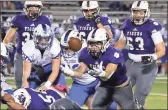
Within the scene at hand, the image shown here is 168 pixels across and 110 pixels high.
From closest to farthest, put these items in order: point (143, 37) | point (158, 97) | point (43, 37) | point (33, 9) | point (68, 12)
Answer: point (43, 37)
point (143, 37)
point (33, 9)
point (158, 97)
point (68, 12)

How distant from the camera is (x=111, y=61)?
5832 millimetres

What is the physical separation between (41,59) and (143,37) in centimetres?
115

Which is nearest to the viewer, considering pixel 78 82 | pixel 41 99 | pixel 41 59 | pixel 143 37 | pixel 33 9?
pixel 41 99

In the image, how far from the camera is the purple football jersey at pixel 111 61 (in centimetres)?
586

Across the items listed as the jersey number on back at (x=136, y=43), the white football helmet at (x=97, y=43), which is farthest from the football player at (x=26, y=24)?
the white football helmet at (x=97, y=43)

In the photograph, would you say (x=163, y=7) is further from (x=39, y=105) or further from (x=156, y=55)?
(x=39, y=105)

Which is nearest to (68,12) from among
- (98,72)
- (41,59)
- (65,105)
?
(41,59)

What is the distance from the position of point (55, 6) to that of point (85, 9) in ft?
17.9

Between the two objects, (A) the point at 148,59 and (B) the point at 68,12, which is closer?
(A) the point at 148,59

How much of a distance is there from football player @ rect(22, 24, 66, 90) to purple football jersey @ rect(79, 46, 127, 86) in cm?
38

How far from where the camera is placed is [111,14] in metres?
13.6

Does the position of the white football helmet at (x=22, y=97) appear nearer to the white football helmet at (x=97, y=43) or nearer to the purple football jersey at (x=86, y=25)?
the white football helmet at (x=97, y=43)

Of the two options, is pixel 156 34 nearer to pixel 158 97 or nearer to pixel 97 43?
pixel 97 43

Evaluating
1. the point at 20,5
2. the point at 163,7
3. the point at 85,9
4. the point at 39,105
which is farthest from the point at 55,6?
the point at 39,105
